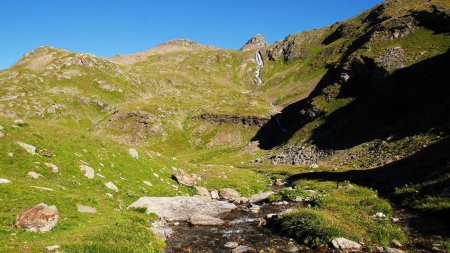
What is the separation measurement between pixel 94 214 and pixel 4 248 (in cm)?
844

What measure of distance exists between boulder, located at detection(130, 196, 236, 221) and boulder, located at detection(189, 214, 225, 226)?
0.71 meters

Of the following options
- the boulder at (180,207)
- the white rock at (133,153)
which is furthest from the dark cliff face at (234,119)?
the boulder at (180,207)

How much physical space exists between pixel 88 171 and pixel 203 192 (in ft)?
49.7

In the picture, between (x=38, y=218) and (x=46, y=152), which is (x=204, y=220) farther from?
(x=46, y=152)

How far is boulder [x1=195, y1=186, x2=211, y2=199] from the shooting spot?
144 feet

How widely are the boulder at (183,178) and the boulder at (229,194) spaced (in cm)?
436

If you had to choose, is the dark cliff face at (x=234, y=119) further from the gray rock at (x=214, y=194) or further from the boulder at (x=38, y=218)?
the boulder at (x=38, y=218)

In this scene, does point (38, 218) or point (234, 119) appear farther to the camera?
point (234, 119)

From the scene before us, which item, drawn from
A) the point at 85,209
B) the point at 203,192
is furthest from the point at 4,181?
the point at 203,192

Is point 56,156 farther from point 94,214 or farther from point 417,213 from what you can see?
point 417,213

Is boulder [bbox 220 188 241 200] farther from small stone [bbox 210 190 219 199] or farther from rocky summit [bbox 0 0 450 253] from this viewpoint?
small stone [bbox 210 190 219 199]

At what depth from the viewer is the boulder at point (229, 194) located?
45062 mm

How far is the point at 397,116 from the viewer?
84.8 meters

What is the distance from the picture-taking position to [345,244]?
2252 centimetres
